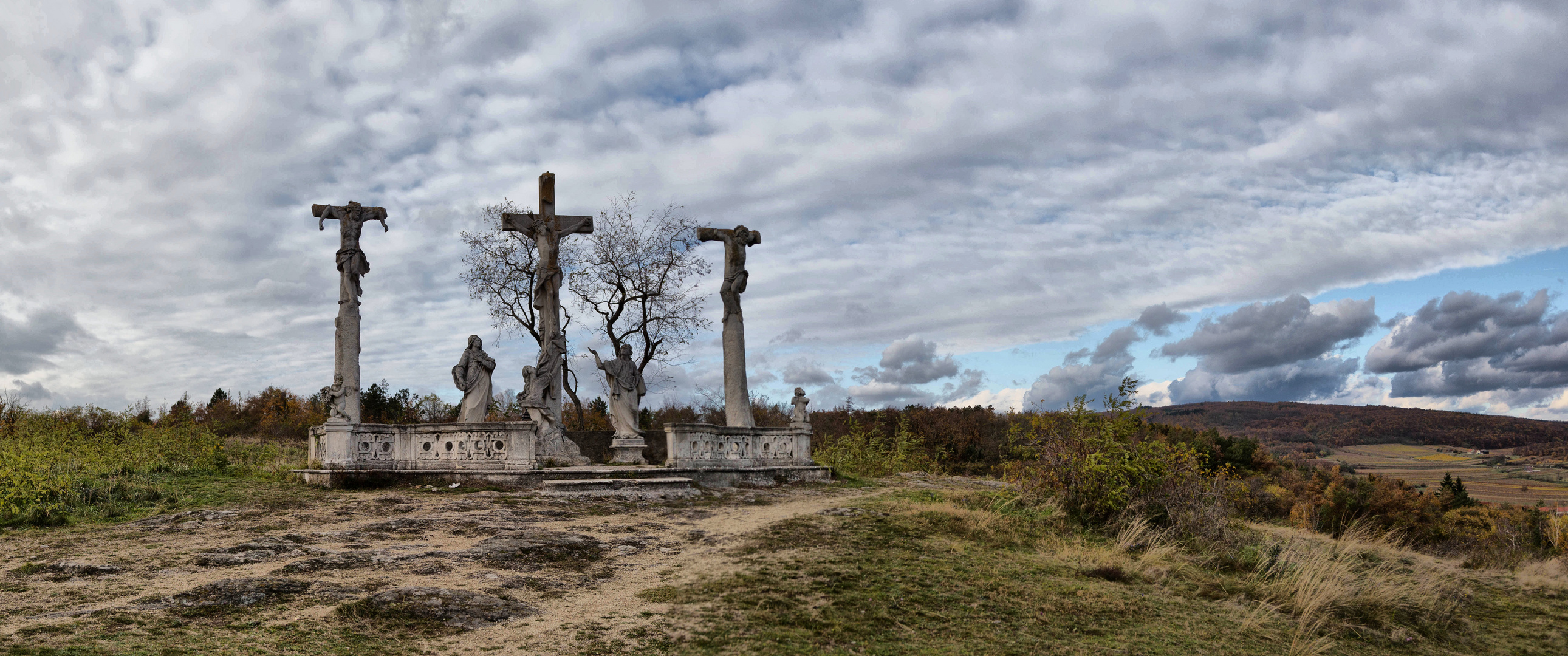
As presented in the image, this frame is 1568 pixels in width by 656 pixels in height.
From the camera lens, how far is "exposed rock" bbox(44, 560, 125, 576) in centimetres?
723

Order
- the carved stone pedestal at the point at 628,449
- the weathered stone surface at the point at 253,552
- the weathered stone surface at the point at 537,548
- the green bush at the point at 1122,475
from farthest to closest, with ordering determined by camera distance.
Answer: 1. the carved stone pedestal at the point at 628,449
2. the green bush at the point at 1122,475
3. the weathered stone surface at the point at 537,548
4. the weathered stone surface at the point at 253,552

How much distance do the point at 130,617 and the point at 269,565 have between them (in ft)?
6.09

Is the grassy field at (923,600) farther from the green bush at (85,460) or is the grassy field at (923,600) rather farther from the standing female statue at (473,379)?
the standing female statue at (473,379)

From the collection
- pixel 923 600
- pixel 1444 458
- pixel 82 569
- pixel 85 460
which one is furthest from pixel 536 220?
pixel 1444 458

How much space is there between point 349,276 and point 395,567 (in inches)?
399

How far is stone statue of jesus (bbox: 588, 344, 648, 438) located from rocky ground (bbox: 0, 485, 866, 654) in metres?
4.95

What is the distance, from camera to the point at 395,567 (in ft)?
26.2

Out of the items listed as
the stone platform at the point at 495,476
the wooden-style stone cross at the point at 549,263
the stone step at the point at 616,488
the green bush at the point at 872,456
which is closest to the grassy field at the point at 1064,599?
the stone step at the point at 616,488

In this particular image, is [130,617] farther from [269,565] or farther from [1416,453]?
[1416,453]

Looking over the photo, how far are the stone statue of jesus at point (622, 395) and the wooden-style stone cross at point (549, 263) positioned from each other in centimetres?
98

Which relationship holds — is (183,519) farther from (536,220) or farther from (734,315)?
(734,315)

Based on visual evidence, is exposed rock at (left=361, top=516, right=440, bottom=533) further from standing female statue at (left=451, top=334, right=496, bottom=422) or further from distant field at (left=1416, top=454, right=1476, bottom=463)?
distant field at (left=1416, top=454, right=1476, bottom=463)

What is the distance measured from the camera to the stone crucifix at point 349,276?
1620 centimetres

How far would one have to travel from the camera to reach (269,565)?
7773 mm
